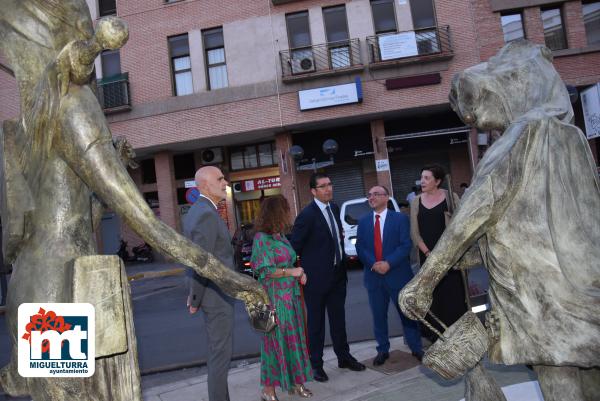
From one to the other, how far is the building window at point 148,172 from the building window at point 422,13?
1323 centimetres

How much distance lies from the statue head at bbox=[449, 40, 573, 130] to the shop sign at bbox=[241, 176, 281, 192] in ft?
68.6

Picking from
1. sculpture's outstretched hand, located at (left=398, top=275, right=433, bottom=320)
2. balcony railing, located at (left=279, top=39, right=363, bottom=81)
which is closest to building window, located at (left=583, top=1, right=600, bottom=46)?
balcony railing, located at (left=279, top=39, right=363, bottom=81)

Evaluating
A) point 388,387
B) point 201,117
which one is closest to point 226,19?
point 201,117

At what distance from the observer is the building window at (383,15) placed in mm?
19656

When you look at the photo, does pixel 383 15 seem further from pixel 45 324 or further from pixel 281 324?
pixel 45 324

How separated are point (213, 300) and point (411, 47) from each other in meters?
16.5

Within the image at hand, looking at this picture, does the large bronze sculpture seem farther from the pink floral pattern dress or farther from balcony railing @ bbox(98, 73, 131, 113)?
balcony railing @ bbox(98, 73, 131, 113)

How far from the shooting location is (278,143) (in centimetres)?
2078

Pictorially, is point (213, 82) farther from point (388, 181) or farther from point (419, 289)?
point (419, 289)

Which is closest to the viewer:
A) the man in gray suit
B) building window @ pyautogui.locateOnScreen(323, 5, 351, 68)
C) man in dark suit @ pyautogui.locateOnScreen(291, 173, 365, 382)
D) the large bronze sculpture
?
the large bronze sculpture

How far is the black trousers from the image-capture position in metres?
5.31

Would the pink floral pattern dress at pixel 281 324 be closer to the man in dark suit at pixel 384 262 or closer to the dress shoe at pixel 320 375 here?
the dress shoe at pixel 320 375

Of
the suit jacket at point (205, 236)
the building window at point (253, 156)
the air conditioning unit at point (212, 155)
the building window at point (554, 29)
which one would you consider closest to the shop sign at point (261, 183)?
the building window at point (253, 156)

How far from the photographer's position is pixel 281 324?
4.86 m
